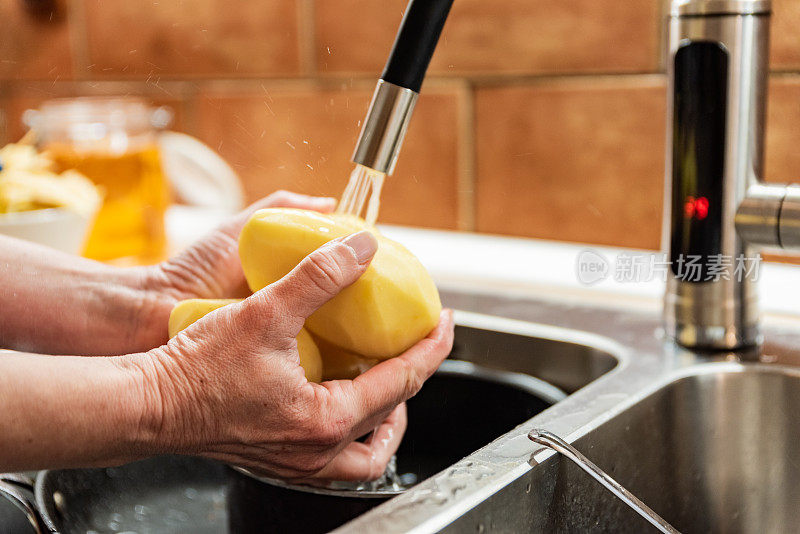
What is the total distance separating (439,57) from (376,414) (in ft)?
2.28

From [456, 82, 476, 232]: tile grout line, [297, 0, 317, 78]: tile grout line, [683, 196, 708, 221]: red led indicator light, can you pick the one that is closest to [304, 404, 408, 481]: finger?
[683, 196, 708, 221]: red led indicator light

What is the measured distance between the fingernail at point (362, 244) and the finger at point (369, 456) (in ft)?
0.37

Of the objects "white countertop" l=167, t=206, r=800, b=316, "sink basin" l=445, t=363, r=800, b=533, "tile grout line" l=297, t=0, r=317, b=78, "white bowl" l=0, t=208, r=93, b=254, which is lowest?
"sink basin" l=445, t=363, r=800, b=533

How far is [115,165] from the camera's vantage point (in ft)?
3.12

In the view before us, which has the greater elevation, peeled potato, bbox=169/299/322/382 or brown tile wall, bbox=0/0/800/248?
brown tile wall, bbox=0/0/800/248

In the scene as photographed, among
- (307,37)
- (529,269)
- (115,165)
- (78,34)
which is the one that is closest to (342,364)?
(529,269)

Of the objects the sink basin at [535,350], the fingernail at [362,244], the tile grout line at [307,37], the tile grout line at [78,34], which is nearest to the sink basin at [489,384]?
the sink basin at [535,350]

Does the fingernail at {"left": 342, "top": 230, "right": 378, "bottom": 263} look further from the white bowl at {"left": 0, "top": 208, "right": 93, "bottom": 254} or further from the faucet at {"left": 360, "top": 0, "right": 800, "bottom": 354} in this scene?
the white bowl at {"left": 0, "top": 208, "right": 93, "bottom": 254}

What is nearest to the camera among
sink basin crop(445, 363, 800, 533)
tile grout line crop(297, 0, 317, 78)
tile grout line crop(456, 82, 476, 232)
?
sink basin crop(445, 363, 800, 533)

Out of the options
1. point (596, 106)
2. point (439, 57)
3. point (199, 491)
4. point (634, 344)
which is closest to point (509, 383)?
point (634, 344)

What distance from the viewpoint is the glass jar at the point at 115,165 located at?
3.13ft

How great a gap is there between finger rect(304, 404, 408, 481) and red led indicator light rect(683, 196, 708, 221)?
0.79 ft

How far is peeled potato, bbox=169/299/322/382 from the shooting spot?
0.41m

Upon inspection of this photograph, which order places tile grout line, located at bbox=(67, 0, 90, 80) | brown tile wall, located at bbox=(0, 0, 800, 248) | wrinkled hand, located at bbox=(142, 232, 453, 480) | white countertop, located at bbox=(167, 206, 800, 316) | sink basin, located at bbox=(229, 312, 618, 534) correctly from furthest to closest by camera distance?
1. tile grout line, located at bbox=(67, 0, 90, 80)
2. brown tile wall, located at bbox=(0, 0, 800, 248)
3. white countertop, located at bbox=(167, 206, 800, 316)
4. sink basin, located at bbox=(229, 312, 618, 534)
5. wrinkled hand, located at bbox=(142, 232, 453, 480)
